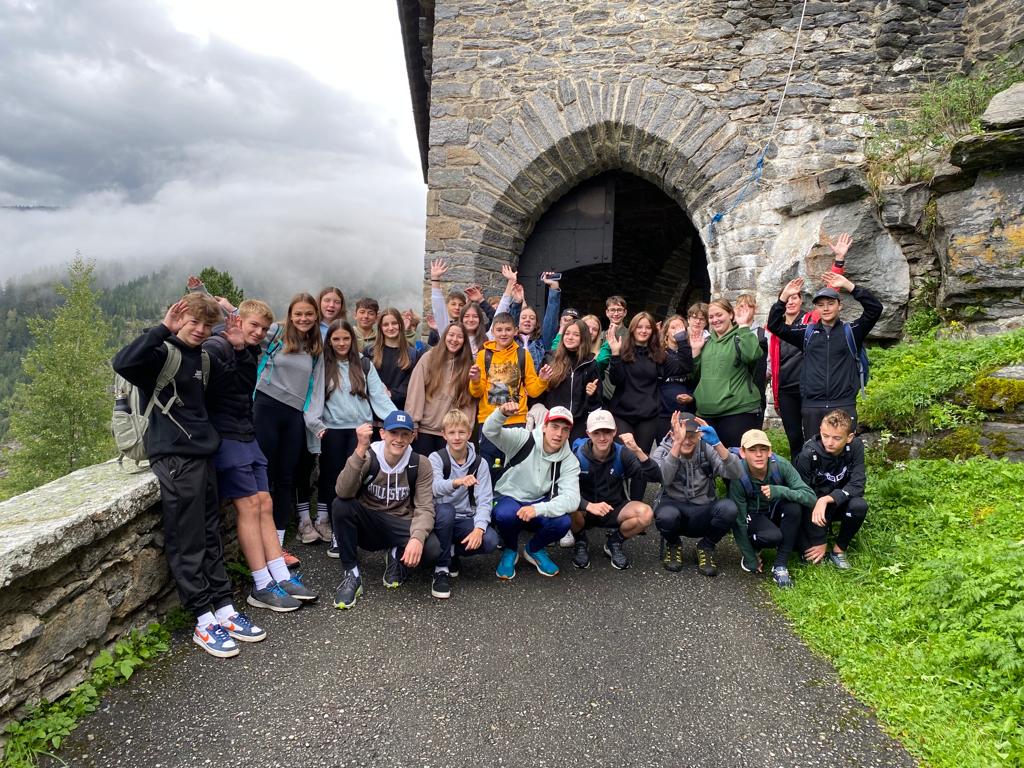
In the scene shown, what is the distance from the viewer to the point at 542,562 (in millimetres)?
3902

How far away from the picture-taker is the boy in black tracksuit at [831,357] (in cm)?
407

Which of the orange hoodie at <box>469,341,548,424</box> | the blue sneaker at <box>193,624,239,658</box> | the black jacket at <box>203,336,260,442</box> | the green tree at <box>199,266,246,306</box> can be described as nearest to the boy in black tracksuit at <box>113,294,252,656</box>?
the blue sneaker at <box>193,624,239,658</box>

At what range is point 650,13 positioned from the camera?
700 cm

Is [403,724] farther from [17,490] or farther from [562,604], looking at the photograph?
[17,490]

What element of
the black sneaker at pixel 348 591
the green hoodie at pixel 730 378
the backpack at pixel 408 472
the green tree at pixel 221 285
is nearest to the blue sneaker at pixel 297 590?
the black sneaker at pixel 348 591

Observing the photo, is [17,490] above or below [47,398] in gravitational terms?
below

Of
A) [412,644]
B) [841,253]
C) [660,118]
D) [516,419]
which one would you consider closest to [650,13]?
[660,118]

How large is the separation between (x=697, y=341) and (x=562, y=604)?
98.7 inches

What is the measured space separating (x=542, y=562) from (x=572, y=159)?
529cm

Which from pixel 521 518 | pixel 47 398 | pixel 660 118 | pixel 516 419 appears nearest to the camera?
pixel 521 518

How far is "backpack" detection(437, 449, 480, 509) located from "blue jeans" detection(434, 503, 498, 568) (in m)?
0.15

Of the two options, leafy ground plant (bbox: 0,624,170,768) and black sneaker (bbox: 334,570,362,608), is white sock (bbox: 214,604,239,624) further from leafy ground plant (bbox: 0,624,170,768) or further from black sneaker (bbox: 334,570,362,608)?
black sneaker (bbox: 334,570,362,608)

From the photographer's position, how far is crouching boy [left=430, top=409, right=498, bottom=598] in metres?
3.61

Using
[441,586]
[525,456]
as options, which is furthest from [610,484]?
[441,586]
